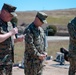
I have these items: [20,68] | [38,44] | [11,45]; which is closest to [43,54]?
[38,44]

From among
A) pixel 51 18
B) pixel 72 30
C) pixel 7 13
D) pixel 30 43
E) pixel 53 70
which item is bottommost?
pixel 53 70

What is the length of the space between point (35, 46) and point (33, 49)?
0.31 ft

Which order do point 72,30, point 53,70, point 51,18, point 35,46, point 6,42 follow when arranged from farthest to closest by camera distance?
1. point 51,18
2. point 53,70
3. point 35,46
4. point 72,30
5. point 6,42

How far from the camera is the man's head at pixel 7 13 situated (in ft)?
16.5

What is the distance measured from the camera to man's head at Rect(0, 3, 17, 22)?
5039 mm

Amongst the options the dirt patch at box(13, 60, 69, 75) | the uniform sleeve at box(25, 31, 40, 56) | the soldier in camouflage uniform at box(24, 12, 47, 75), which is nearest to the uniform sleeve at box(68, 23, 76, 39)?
the soldier in camouflage uniform at box(24, 12, 47, 75)

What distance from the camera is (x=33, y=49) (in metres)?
6.13

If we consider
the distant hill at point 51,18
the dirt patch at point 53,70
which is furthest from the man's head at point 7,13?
the distant hill at point 51,18

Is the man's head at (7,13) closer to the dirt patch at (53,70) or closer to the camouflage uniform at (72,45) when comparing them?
the camouflage uniform at (72,45)

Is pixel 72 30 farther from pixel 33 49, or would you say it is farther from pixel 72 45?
pixel 33 49

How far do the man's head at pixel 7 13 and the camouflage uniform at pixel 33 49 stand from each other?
1.11 metres

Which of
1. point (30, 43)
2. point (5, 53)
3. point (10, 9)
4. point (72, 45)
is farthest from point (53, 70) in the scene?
point (10, 9)

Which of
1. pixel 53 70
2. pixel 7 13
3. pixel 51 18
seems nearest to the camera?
pixel 7 13

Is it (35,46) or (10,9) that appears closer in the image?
(10,9)
